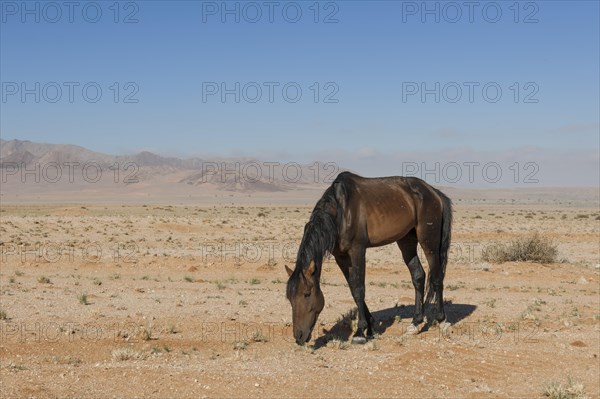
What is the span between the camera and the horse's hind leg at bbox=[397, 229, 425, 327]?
12117 millimetres

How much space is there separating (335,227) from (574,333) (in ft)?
18.2

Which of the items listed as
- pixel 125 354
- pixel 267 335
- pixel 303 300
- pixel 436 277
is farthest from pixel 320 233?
pixel 125 354

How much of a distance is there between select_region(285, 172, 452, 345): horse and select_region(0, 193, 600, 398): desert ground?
0.71 metres

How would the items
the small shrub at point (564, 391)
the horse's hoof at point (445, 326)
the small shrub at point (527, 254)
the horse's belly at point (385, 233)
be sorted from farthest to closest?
the small shrub at point (527, 254), the horse's hoof at point (445, 326), the horse's belly at point (385, 233), the small shrub at point (564, 391)

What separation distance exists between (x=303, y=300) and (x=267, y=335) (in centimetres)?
181

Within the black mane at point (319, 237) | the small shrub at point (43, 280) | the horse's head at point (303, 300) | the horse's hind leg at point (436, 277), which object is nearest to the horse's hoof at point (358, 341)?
the horse's head at point (303, 300)

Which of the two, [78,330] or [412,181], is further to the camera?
[412,181]

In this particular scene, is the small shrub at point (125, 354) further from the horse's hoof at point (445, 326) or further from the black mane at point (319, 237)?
the horse's hoof at point (445, 326)

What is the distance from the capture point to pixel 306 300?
31.5 ft

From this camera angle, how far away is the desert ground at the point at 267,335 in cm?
842

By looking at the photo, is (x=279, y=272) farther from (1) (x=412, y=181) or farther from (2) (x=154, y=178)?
(2) (x=154, y=178)

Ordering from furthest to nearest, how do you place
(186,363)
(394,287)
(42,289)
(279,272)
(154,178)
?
(154,178) < (279,272) < (394,287) < (42,289) < (186,363)

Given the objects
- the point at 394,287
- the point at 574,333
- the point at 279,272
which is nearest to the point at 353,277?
the point at 574,333

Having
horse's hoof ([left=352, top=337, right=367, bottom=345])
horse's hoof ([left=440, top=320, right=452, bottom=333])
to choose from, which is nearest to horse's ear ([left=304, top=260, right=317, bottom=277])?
horse's hoof ([left=352, top=337, right=367, bottom=345])
